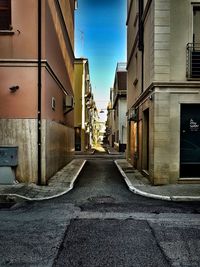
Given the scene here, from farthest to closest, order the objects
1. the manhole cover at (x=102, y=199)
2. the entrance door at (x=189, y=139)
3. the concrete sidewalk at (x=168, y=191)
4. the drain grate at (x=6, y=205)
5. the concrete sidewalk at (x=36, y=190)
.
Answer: the entrance door at (x=189, y=139) < the concrete sidewalk at (x=36, y=190) < the concrete sidewalk at (x=168, y=191) < the manhole cover at (x=102, y=199) < the drain grate at (x=6, y=205)

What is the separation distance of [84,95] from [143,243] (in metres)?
32.4

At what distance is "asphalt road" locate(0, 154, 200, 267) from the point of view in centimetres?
475

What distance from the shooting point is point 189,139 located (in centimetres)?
1166

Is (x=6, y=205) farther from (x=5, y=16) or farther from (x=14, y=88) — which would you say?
(x=5, y=16)

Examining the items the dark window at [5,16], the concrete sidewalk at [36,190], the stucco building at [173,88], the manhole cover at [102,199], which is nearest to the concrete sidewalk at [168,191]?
the stucco building at [173,88]

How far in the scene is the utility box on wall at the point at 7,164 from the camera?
1124cm

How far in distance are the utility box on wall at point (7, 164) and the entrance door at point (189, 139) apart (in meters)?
5.66

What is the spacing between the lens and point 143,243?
5422 mm

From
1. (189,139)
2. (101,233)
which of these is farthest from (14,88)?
(101,233)

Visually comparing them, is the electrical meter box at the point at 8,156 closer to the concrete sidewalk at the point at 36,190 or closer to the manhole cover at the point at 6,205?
the concrete sidewalk at the point at 36,190

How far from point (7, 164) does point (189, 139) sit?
244 inches

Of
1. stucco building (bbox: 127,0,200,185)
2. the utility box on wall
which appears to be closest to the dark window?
the utility box on wall

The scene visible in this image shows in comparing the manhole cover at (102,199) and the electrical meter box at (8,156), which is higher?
the electrical meter box at (8,156)

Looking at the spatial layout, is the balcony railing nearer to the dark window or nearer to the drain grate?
the dark window
